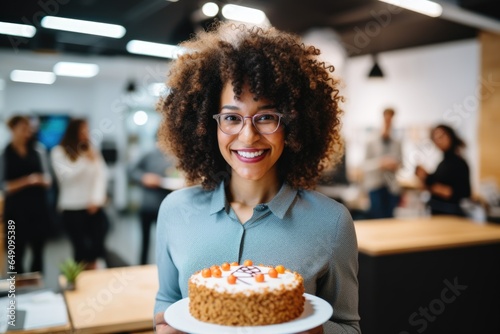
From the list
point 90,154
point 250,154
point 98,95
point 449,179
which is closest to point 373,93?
point 449,179

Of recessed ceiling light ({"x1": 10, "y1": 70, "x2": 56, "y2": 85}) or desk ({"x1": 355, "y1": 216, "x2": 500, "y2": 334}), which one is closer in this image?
desk ({"x1": 355, "y1": 216, "x2": 500, "y2": 334})

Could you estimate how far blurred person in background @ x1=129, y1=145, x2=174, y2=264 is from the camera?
4957 mm

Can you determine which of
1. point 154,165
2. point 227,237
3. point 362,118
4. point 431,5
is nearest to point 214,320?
point 227,237

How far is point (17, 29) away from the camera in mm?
5664

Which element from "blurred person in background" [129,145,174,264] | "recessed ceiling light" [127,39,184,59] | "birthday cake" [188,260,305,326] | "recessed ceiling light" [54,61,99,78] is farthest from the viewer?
"recessed ceiling light" [54,61,99,78]

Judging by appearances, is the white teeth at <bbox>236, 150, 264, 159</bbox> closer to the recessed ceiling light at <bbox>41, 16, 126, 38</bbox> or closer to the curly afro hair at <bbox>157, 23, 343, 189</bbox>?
the curly afro hair at <bbox>157, 23, 343, 189</bbox>

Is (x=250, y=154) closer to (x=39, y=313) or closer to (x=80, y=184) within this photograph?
(x=39, y=313)

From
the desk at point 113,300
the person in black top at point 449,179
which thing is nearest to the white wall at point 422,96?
the person in black top at point 449,179

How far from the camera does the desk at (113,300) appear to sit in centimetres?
197

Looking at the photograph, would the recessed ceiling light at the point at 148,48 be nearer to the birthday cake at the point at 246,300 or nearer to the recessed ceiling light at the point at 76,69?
the recessed ceiling light at the point at 76,69

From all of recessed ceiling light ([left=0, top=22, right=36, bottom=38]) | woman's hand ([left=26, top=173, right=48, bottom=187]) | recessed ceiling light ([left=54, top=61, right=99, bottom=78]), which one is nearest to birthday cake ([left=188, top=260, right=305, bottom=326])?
woman's hand ([left=26, top=173, right=48, bottom=187])

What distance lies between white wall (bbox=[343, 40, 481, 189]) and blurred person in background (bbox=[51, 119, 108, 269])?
172 inches

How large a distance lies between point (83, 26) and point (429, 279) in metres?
5.62

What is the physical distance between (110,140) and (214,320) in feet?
31.9
